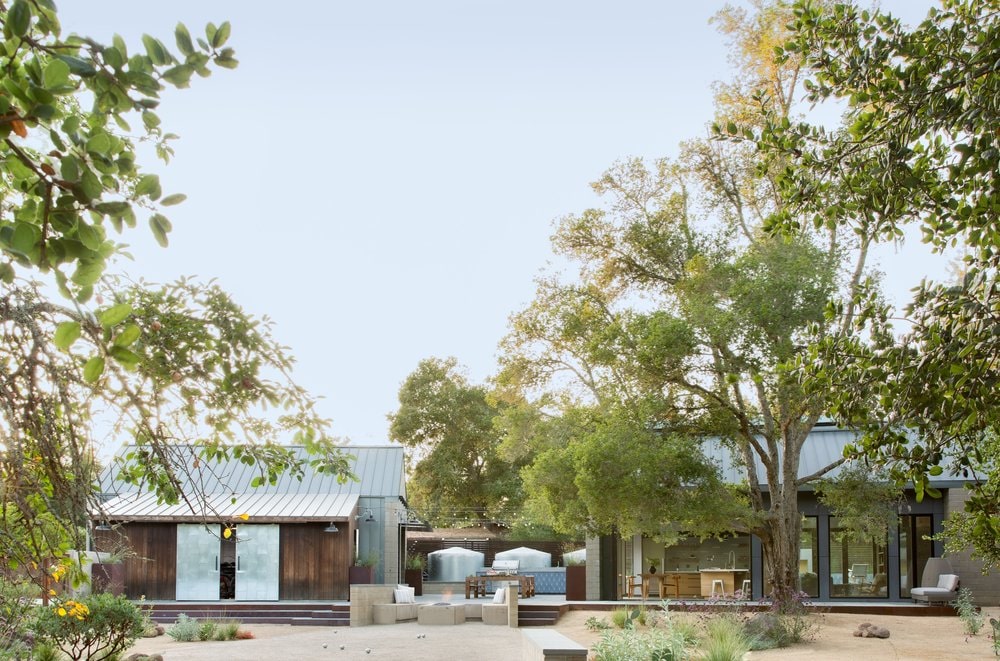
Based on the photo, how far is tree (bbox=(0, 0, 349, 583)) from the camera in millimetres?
2021

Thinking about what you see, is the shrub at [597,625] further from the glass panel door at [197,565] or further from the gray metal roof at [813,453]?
the glass panel door at [197,565]

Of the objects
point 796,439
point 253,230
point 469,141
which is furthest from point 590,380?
point 253,230

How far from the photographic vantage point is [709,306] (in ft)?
54.4

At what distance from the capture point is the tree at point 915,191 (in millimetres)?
5375

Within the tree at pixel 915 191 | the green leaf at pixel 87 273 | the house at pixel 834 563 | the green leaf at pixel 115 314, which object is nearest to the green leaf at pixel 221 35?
the green leaf at pixel 87 273

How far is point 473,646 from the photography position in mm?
16812

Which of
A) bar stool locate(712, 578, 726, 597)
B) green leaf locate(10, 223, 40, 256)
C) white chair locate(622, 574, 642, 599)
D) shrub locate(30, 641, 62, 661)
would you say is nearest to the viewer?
green leaf locate(10, 223, 40, 256)

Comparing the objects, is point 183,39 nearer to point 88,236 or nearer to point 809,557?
point 88,236

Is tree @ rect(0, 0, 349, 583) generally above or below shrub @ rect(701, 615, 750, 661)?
above

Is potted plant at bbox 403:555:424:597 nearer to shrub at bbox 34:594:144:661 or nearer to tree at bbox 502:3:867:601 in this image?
tree at bbox 502:3:867:601

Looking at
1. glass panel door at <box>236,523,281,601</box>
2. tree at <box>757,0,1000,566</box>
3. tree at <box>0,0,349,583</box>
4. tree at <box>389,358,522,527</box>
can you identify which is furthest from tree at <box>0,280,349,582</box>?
tree at <box>389,358,522,527</box>

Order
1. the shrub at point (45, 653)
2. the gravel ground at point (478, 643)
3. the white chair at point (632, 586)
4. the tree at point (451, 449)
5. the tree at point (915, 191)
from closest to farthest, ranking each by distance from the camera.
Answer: the tree at point (915, 191) < the shrub at point (45, 653) < the gravel ground at point (478, 643) < the white chair at point (632, 586) < the tree at point (451, 449)

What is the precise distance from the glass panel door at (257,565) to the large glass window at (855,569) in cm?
1401

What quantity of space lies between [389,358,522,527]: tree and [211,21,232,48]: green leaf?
138 feet
